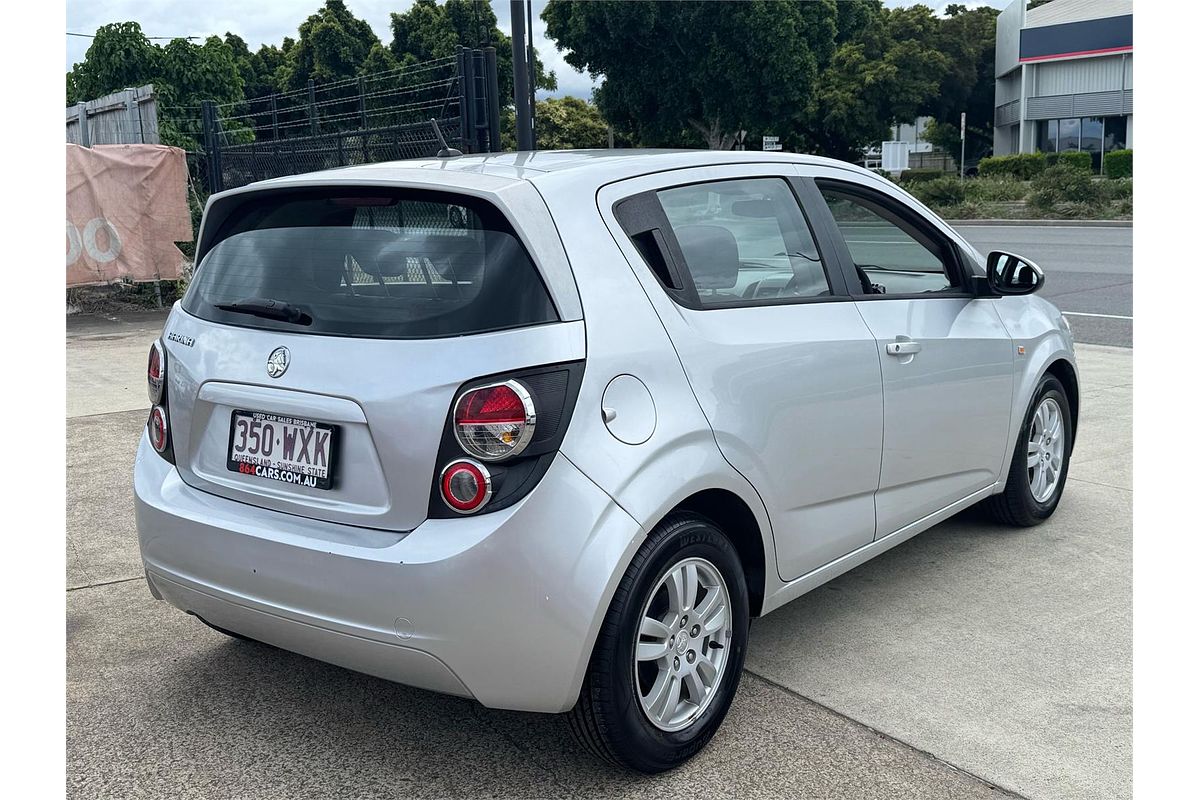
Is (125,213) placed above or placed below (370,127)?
below

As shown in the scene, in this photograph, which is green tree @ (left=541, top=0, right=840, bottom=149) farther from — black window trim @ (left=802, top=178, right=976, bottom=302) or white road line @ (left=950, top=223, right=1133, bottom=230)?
black window trim @ (left=802, top=178, right=976, bottom=302)

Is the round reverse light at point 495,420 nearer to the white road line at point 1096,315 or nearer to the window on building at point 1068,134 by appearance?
the white road line at point 1096,315

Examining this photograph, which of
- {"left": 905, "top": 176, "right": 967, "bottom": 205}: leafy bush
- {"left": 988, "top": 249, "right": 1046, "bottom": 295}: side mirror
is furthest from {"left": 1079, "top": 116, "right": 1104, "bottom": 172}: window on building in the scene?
{"left": 988, "top": 249, "right": 1046, "bottom": 295}: side mirror

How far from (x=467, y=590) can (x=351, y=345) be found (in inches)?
27.3

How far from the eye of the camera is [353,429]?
2787 mm

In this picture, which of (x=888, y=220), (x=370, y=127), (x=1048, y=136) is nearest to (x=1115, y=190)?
(x=370, y=127)

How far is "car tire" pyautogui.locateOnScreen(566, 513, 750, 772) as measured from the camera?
283cm

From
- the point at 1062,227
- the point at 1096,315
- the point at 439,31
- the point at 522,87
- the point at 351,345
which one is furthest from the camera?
the point at 439,31

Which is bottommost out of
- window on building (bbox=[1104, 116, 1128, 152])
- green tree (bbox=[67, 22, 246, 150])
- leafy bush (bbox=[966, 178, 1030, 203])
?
leafy bush (bbox=[966, 178, 1030, 203])

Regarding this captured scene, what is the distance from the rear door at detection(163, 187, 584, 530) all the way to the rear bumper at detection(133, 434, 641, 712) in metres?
0.10

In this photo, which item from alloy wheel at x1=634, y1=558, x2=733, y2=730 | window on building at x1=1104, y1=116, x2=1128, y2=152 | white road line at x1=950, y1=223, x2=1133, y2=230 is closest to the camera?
alloy wheel at x1=634, y1=558, x2=733, y2=730

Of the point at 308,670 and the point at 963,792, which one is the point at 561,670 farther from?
the point at 308,670

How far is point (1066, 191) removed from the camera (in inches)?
1123

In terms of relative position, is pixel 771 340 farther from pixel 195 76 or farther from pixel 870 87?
pixel 870 87
